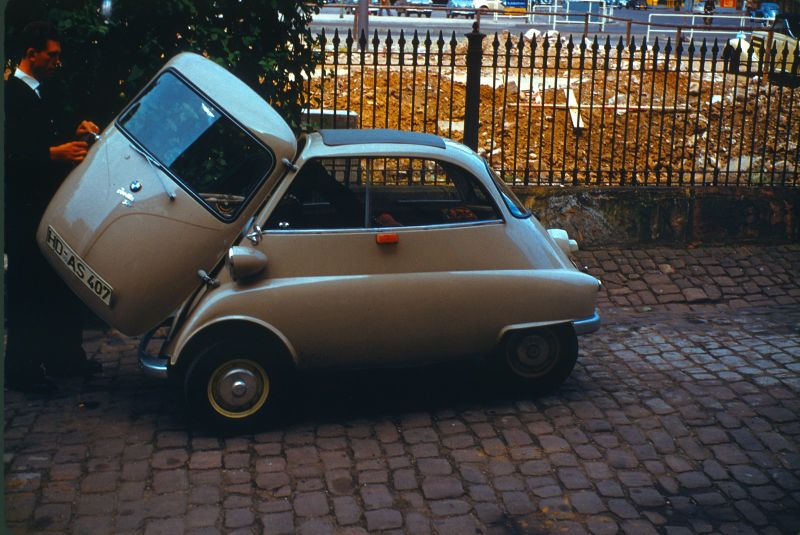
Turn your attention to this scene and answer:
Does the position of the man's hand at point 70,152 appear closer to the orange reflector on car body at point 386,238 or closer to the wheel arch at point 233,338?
the wheel arch at point 233,338

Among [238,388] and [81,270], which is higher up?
[81,270]

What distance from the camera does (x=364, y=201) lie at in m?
6.09

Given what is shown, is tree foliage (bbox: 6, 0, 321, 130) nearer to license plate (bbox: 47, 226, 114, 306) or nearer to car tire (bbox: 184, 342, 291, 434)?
license plate (bbox: 47, 226, 114, 306)

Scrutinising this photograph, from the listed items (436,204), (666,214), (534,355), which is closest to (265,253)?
(436,204)

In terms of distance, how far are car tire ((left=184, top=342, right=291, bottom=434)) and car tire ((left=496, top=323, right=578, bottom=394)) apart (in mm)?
1443

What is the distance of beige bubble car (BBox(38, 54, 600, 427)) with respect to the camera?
5844 millimetres

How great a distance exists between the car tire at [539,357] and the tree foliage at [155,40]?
315 centimetres

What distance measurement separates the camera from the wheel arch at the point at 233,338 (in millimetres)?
5781

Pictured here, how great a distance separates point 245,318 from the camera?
5.78m

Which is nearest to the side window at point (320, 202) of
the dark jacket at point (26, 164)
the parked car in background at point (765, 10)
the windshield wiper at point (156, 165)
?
the windshield wiper at point (156, 165)

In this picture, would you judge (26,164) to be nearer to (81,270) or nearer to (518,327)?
(81,270)

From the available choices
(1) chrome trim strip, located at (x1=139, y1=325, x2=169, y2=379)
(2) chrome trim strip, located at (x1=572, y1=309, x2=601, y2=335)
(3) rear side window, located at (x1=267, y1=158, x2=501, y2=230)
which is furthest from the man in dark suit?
(2) chrome trim strip, located at (x1=572, y1=309, x2=601, y2=335)

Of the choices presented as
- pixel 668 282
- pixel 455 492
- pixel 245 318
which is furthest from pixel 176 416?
pixel 668 282

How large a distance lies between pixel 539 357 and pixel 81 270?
2851 mm
